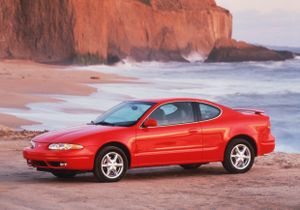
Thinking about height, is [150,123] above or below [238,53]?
below

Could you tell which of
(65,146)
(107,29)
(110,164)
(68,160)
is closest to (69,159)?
(68,160)

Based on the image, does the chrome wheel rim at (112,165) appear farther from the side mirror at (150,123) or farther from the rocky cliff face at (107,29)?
the rocky cliff face at (107,29)

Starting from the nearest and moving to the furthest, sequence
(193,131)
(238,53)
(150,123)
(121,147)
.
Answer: (121,147)
(150,123)
(193,131)
(238,53)

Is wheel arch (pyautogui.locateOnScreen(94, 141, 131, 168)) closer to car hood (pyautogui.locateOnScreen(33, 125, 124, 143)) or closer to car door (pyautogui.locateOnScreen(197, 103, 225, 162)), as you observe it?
car hood (pyautogui.locateOnScreen(33, 125, 124, 143))

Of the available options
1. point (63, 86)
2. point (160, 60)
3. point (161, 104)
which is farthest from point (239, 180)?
point (160, 60)

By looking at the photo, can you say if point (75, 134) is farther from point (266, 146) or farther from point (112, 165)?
point (266, 146)

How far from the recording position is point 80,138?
12.1 metres

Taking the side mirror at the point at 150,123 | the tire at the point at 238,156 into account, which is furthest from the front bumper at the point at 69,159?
the tire at the point at 238,156

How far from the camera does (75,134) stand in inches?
482

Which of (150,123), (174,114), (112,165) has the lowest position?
(112,165)

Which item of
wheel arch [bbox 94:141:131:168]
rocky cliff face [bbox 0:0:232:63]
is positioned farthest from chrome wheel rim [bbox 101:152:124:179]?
rocky cliff face [bbox 0:0:232:63]

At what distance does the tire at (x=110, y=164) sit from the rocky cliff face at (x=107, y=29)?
247ft

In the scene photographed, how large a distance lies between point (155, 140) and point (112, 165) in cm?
78

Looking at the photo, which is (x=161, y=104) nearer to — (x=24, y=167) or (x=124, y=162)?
(x=124, y=162)
